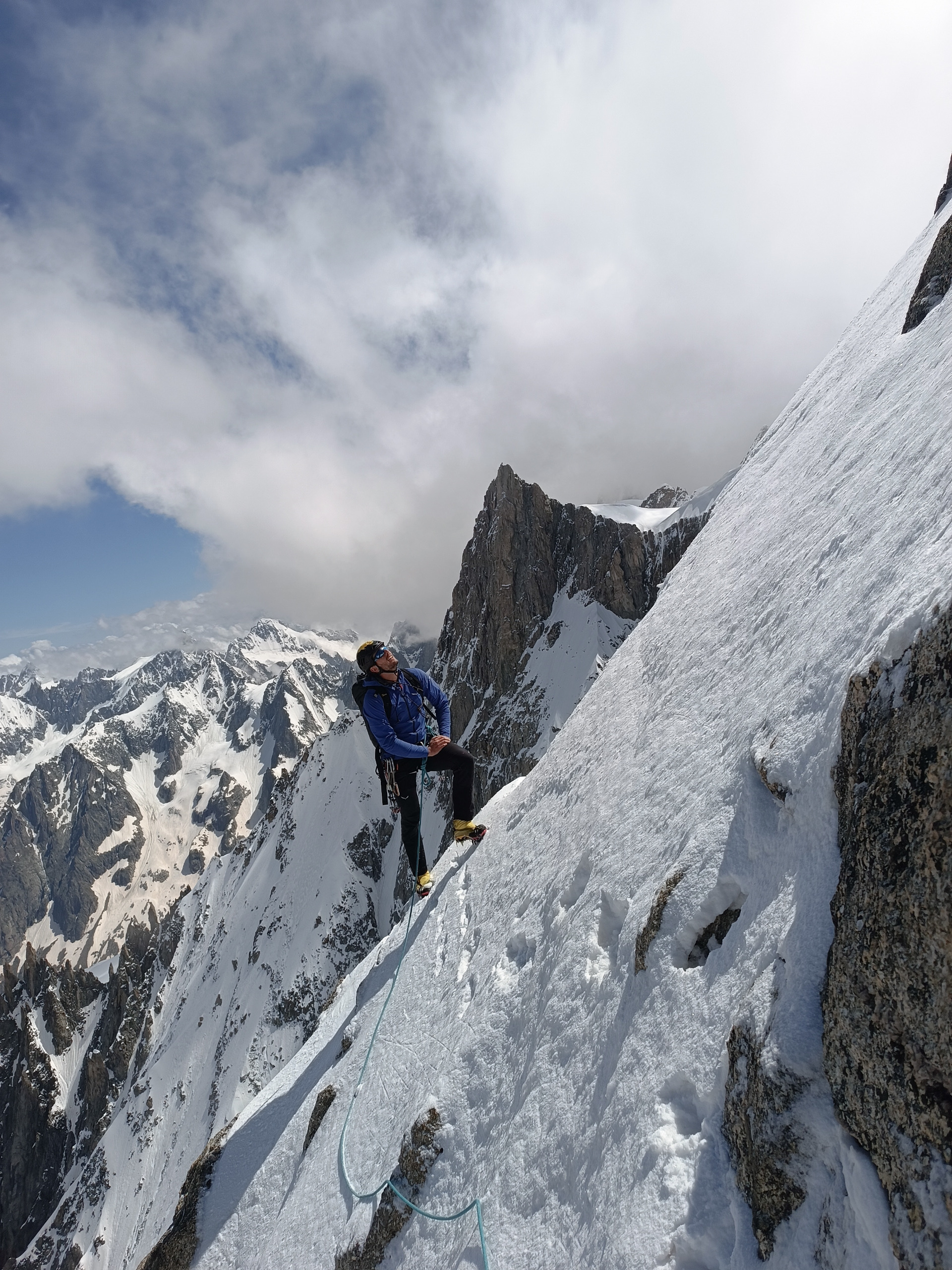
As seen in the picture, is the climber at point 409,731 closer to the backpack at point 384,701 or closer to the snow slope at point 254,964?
the backpack at point 384,701

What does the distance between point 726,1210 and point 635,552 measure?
297 ft

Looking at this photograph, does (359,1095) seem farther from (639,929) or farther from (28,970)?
(28,970)

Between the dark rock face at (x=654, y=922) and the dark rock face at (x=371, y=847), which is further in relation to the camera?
the dark rock face at (x=371, y=847)

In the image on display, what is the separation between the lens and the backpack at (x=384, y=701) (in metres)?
9.27

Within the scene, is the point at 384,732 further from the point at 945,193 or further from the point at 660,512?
the point at 660,512

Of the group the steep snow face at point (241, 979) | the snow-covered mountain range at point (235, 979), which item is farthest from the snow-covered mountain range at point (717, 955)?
the snow-covered mountain range at point (235, 979)

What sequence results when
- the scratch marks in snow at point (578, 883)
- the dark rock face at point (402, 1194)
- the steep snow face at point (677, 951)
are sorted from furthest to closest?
1. the scratch marks in snow at point (578, 883)
2. the dark rock face at point (402, 1194)
3. the steep snow face at point (677, 951)

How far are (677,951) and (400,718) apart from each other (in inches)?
230

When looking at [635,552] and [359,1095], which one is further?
[635,552]

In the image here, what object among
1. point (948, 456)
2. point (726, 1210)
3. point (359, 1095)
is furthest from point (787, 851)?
point (359, 1095)

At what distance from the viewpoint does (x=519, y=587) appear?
97.6 meters

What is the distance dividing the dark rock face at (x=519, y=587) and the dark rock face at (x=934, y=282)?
247 ft

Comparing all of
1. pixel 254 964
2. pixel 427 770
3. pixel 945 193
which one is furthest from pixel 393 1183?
pixel 254 964

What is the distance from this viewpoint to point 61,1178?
3307 inches
